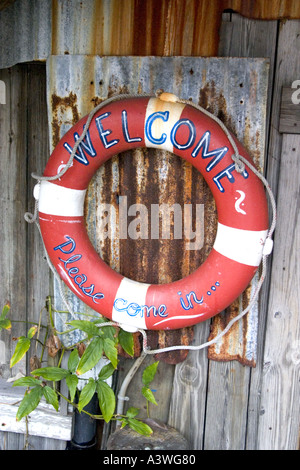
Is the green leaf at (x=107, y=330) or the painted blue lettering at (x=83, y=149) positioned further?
the green leaf at (x=107, y=330)

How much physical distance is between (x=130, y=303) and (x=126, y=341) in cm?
16

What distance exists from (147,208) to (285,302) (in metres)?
0.55

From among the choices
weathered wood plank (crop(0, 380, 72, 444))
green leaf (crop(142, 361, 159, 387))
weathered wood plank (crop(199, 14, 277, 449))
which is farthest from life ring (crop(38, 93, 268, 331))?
weathered wood plank (crop(0, 380, 72, 444))

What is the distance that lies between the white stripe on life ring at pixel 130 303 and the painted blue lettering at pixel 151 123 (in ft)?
1.46

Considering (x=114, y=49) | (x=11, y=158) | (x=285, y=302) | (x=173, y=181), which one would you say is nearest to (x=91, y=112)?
(x=114, y=49)

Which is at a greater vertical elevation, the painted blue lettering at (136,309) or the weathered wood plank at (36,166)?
the weathered wood plank at (36,166)

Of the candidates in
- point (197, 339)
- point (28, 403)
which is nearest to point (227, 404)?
point (197, 339)

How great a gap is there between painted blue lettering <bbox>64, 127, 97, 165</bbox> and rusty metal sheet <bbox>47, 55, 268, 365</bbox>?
0.11m

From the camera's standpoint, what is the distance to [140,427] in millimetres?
1547

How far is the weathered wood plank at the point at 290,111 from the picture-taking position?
4.58 ft

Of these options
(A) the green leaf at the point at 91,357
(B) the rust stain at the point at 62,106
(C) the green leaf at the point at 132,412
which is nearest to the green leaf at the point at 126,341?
(A) the green leaf at the point at 91,357

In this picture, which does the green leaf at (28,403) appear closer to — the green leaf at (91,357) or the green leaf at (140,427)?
the green leaf at (91,357)

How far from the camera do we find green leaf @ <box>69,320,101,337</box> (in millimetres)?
1461

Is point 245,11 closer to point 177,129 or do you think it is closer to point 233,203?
point 177,129
